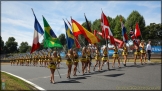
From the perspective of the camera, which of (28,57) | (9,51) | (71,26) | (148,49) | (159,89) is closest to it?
(159,89)

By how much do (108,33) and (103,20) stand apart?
116 cm

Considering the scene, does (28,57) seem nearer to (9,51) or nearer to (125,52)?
(125,52)

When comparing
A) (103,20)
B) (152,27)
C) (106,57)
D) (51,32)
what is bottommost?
(106,57)

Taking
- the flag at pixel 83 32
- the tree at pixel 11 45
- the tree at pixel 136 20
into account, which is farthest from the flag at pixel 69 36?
the tree at pixel 11 45

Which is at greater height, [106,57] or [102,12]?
[102,12]

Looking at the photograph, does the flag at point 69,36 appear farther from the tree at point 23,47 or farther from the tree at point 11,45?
the tree at point 23,47

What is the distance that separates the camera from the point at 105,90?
864 cm

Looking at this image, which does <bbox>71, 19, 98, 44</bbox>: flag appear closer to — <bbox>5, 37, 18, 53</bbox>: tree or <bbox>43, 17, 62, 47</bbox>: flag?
<bbox>43, 17, 62, 47</bbox>: flag

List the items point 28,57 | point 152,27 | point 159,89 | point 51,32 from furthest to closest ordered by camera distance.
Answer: point 152,27
point 28,57
point 51,32
point 159,89

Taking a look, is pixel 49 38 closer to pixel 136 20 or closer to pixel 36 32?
pixel 36 32

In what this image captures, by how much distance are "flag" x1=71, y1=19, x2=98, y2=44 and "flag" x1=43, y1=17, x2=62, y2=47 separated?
2.01 meters

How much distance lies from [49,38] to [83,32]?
8.88 ft

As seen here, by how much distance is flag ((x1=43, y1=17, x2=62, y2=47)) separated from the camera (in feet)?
44.5


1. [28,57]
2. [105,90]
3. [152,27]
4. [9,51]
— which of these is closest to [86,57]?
[105,90]
